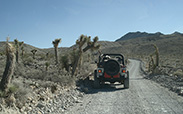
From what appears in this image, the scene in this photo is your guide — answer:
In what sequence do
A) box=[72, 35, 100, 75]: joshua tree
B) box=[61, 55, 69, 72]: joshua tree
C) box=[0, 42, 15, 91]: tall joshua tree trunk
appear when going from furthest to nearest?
box=[61, 55, 69, 72]: joshua tree < box=[72, 35, 100, 75]: joshua tree < box=[0, 42, 15, 91]: tall joshua tree trunk

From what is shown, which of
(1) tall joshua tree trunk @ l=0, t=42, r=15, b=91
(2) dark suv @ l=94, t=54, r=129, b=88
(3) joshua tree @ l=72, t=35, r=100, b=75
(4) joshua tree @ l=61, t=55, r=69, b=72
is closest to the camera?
(1) tall joshua tree trunk @ l=0, t=42, r=15, b=91

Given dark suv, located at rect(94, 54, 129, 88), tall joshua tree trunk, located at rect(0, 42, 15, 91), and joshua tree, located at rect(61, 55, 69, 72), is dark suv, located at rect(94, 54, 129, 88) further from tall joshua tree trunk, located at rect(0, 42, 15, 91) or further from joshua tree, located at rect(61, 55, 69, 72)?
joshua tree, located at rect(61, 55, 69, 72)

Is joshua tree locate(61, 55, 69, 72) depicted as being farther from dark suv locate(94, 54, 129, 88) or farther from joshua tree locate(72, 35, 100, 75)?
dark suv locate(94, 54, 129, 88)

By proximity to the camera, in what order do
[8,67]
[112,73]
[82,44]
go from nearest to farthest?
1. [8,67]
2. [112,73]
3. [82,44]

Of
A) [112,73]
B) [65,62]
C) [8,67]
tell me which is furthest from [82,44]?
[8,67]

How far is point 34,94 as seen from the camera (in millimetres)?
6422

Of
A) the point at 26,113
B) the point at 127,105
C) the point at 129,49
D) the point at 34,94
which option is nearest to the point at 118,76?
the point at 127,105

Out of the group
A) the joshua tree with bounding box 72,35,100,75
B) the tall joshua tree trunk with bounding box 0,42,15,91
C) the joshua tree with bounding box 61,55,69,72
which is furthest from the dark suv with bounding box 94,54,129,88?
the joshua tree with bounding box 61,55,69,72

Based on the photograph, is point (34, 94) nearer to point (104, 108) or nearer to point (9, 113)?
point (9, 113)

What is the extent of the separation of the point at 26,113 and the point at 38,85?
266 centimetres

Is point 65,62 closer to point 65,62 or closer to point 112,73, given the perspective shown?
point 65,62

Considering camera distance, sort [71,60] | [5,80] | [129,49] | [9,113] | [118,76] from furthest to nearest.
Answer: [129,49] → [71,60] → [118,76] → [5,80] → [9,113]

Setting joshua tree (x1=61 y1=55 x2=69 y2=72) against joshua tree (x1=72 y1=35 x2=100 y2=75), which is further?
joshua tree (x1=61 y1=55 x2=69 y2=72)

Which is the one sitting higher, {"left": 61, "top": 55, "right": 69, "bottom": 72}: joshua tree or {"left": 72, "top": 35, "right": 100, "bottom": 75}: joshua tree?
{"left": 72, "top": 35, "right": 100, "bottom": 75}: joshua tree
